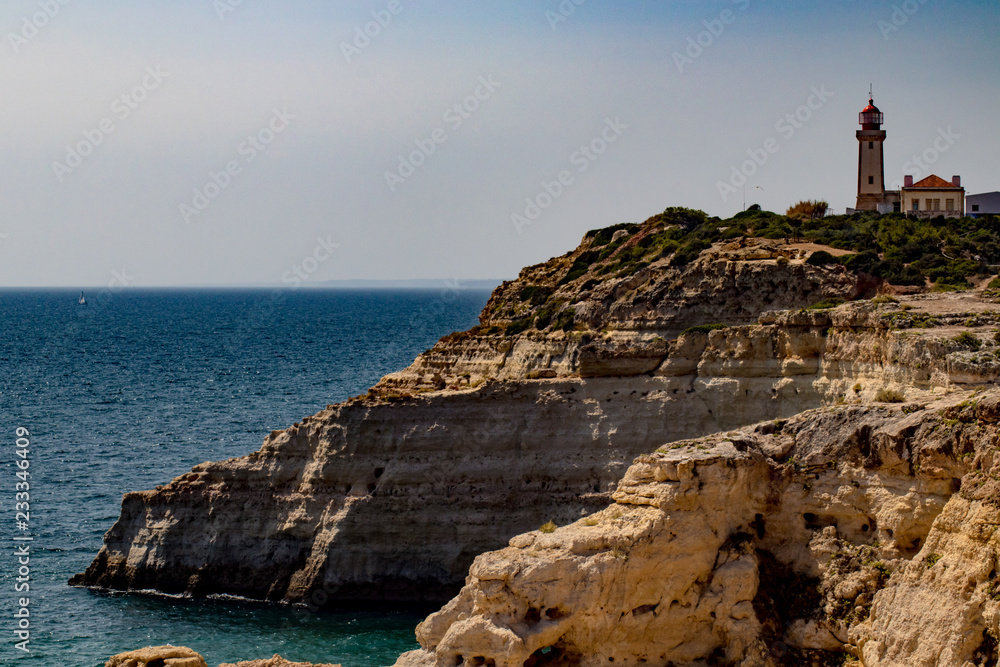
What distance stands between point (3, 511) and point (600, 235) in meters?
25.7

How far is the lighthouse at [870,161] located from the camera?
52.1m

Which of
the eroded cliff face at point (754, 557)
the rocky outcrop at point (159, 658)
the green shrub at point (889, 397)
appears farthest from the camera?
the green shrub at point (889, 397)

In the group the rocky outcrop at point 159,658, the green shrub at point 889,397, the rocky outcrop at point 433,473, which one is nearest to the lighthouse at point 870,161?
the rocky outcrop at point 433,473

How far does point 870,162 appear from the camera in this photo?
177ft

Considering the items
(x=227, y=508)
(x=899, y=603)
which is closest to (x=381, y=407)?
(x=227, y=508)

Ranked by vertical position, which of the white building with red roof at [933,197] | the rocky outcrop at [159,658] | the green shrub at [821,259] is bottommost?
the rocky outcrop at [159,658]

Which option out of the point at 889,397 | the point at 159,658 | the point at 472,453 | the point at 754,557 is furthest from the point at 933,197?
the point at 159,658

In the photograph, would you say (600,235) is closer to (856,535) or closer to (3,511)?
(3,511)

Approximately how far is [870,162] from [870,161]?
7 centimetres

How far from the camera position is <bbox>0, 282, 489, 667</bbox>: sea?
1353 inches

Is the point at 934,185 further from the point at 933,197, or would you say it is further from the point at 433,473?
the point at 433,473

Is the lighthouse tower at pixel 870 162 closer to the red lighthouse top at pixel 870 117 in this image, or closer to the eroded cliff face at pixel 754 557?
the red lighthouse top at pixel 870 117

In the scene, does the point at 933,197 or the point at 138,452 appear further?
the point at 138,452

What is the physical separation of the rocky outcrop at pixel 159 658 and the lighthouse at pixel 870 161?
3710 cm
